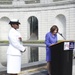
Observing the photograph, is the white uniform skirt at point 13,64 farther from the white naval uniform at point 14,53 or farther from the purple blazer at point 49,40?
the purple blazer at point 49,40

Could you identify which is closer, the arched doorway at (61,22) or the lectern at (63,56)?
the lectern at (63,56)

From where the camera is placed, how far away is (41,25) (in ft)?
95.3

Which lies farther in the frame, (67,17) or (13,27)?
(67,17)

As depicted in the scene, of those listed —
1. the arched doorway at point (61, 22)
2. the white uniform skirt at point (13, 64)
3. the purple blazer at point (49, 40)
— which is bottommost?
the white uniform skirt at point (13, 64)

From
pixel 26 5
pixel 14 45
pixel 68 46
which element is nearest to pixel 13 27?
pixel 14 45

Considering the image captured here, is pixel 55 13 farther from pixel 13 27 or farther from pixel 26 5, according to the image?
pixel 13 27

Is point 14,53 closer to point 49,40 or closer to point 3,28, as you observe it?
point 49,40

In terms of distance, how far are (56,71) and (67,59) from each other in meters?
0.52

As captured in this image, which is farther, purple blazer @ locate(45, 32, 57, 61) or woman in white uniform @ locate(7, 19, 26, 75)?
purple blazer @ locate(45, 32, 57, 61)

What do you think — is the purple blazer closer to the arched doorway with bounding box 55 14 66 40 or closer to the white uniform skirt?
the white uniform skirt

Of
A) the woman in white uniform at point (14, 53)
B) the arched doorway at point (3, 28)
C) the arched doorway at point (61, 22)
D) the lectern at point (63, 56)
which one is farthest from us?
the arched doorway at point (3, 28)

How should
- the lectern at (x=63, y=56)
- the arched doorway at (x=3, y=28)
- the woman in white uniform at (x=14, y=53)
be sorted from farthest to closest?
the arched doorway at (x=3, y=28) < the lectern at (x=63, y=56) < the woman in white uniform at (x=14, y=53)

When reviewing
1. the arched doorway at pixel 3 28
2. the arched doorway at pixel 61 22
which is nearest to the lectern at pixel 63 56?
the arched doorway at pixel 61 22

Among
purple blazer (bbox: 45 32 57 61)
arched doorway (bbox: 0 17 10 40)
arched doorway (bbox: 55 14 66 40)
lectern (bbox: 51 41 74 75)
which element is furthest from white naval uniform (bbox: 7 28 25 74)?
arched doorway (bbox: 0 17 10 40)
